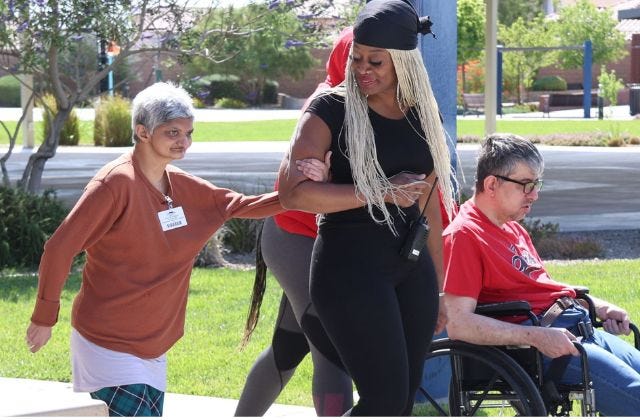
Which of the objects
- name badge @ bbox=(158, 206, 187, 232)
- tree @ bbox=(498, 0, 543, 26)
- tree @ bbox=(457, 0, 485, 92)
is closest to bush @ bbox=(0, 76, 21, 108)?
tree @ bbox=(457, 0, 485, 92)

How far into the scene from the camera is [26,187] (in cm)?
1280

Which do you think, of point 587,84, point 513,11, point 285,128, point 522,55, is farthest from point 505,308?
point 513,11

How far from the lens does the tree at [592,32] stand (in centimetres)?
5894

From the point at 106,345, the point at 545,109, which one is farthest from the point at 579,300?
the point at 545,109

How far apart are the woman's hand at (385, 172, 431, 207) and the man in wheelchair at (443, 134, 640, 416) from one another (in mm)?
832

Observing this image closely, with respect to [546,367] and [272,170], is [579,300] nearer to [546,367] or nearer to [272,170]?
[546,367]

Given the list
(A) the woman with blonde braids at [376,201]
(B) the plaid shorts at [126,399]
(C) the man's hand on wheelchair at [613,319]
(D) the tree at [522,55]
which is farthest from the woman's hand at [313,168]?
(D) the tree at [522,55]

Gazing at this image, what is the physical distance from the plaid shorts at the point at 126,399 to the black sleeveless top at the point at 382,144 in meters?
0.87

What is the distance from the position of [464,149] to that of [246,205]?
21987 mm

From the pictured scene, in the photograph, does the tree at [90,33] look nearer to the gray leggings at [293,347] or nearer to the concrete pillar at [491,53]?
the concrete pillar at [491,53]

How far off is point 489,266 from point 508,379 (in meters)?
0.46

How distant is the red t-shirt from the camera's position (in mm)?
4547

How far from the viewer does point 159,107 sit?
4047mm

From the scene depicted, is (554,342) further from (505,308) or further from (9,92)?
(9,92)
